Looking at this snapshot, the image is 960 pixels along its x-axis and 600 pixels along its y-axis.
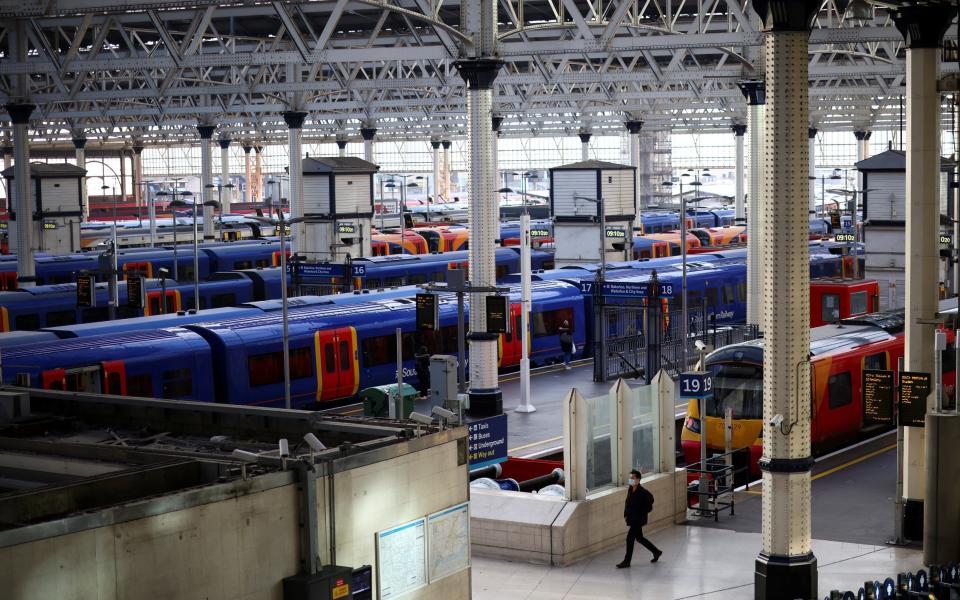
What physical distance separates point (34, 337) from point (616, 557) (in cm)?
1422

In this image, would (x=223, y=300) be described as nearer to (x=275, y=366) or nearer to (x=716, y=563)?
(x=275, y=366)

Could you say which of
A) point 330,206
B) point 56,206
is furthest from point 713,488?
point 56,206

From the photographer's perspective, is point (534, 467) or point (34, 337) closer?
point (534, 467)

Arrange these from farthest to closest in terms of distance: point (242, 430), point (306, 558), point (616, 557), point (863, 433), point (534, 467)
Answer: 1. point (863, 433)
2. point (534, 467)
3. point (616, 557)
4. point (242, 430)
5. point (306, 558)

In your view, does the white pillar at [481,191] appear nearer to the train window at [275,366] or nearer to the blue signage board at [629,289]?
the train window at [275,366]

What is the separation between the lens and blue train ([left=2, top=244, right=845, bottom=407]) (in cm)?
2464

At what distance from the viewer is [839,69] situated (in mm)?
38844

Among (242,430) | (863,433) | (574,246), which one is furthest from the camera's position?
(574,246)

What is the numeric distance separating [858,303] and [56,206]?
28.1 meters

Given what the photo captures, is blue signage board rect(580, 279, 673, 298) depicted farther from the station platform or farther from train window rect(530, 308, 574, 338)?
the station platform

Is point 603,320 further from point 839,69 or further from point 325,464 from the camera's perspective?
point 325,464

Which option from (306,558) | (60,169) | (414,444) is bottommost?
(306,558)

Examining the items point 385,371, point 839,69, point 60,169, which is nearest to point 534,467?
point 385,371

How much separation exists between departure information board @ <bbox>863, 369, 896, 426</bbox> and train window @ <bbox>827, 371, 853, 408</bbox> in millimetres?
6679
